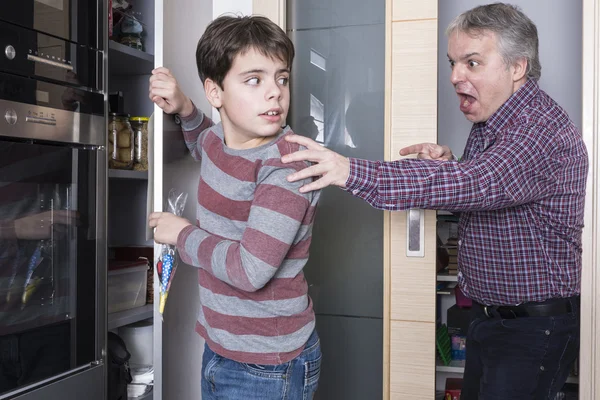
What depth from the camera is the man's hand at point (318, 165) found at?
1.15 meters

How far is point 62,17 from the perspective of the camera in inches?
57.6

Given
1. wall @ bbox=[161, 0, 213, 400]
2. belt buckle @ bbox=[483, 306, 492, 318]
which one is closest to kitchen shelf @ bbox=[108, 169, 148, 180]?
wall @ bbox=[161, 0, 213, 400]

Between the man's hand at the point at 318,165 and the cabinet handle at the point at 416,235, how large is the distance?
2.18ft

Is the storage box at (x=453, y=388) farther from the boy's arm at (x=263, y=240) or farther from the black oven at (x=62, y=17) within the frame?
the black oven at (x=62, y=17)

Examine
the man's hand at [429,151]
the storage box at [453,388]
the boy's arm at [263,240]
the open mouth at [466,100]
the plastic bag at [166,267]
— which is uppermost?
the open mouth at [466,100]

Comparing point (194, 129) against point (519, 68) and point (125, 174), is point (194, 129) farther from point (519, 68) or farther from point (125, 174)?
point (519, 68)

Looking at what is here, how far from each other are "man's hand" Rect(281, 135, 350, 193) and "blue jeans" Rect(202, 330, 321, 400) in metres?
0.34

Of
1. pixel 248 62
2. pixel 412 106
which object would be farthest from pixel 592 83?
pixel 248 62

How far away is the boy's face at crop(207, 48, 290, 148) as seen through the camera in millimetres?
1211

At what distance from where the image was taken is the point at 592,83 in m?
1.75

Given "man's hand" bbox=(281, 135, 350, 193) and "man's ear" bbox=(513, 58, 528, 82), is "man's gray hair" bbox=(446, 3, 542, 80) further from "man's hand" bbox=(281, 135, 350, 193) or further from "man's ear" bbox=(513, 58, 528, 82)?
"man's hand" bbox=(281, 135, 350, 193)

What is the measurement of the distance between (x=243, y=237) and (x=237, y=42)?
40 cm

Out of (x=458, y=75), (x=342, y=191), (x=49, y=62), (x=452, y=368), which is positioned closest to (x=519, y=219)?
(x=458, y=75)

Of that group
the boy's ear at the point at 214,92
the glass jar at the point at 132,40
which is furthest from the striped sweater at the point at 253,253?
the glass jar at the point at 132,40
